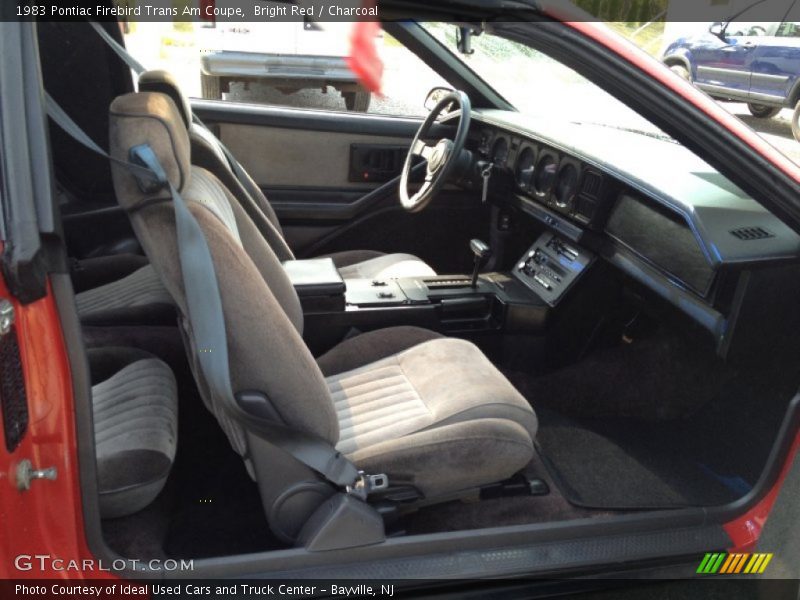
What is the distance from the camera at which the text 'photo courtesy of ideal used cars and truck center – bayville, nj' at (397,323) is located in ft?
4.01

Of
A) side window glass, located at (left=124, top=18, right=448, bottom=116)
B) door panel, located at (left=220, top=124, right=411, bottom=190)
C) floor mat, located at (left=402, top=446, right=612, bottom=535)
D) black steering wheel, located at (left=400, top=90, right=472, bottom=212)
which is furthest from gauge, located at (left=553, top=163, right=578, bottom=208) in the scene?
floor mat, located at (left=402, top=446, right=612, bottom=535)

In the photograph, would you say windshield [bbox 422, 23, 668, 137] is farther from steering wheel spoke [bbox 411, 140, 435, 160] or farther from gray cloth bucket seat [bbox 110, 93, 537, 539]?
gray cloth bucket seat [bbox 110, 93, 537, 539]

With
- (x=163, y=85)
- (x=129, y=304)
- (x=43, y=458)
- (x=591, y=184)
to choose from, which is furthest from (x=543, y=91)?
(x=43, y=458)

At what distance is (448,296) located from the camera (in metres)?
2.38

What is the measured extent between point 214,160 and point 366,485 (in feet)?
3.63

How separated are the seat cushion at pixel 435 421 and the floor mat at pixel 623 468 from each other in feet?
1.12

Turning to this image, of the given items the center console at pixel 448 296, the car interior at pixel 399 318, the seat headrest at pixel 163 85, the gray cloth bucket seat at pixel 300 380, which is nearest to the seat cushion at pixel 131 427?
the car interior at pixel 399 318

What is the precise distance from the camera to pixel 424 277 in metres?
2.48

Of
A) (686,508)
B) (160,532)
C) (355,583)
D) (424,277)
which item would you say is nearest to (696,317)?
(686,508)

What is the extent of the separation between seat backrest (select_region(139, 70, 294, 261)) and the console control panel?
2.85ft

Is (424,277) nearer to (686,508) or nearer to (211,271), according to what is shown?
(686,508)

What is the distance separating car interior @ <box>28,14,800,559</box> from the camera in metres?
1.39

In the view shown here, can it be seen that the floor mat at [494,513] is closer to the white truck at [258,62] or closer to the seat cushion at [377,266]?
the seat cushion at [377,266]

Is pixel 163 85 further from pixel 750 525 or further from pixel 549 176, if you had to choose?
pixel 750 525
